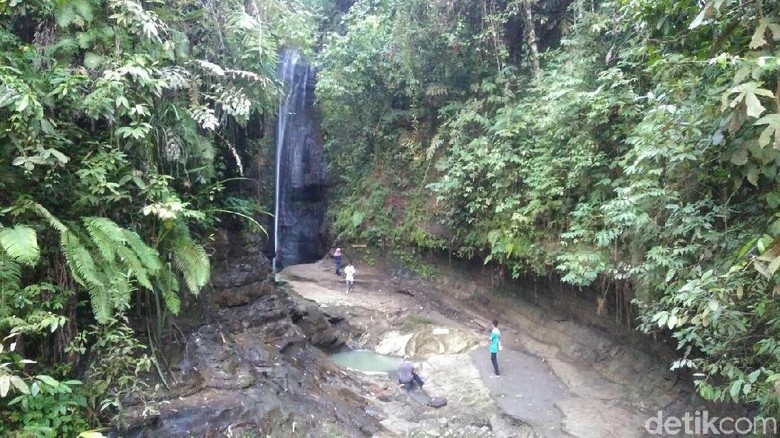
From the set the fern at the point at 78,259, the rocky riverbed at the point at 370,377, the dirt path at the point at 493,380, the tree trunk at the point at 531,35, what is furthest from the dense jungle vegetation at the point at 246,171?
the dirt path at the point at 493,380

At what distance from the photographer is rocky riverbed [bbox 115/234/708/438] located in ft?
23.6

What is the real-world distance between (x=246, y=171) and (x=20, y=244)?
6.43 meters

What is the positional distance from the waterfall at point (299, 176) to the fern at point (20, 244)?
59.1 ft

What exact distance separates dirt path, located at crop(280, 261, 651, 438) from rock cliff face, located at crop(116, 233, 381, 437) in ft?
4.78

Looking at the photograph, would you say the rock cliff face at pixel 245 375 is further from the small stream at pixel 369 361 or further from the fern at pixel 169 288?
the small stream at pixel 369 361

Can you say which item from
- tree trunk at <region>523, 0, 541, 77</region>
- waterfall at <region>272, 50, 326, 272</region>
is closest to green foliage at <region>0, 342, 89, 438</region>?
tree trunk at <region>523, 0, 541, 77</region>

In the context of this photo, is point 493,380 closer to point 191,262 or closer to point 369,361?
point 369,361

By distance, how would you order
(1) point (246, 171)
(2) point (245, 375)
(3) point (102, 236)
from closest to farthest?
(3) point (102, 236)
(2) point (245, 375)
(1) point (246, 171)

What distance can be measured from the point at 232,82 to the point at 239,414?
5.69 metres

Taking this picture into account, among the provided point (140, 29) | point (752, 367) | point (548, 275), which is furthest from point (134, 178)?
point (548, 275)

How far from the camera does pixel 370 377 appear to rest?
11.1 metres

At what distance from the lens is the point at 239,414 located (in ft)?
23.0

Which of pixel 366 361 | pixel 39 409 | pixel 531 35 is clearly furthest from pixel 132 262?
pixel 531 35

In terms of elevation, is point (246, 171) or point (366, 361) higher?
point (246, 171)
